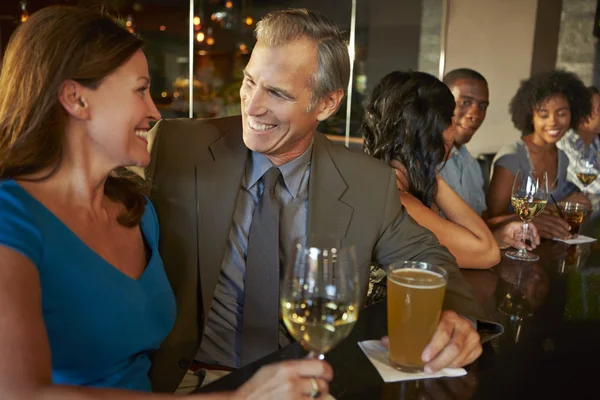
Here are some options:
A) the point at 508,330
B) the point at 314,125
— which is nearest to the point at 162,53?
the point at 314,125

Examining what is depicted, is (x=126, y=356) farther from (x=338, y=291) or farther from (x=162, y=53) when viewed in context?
(x=162, y=53)

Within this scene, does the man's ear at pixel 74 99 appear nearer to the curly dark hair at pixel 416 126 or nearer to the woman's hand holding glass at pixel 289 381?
the woman's hand holding glass at pixel 289 381

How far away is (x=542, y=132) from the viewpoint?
3.51 meters

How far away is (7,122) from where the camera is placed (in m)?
1.19

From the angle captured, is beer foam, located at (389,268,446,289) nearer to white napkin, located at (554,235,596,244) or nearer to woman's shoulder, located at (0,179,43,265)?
woman's shoulder, located at (0,179,43,265)

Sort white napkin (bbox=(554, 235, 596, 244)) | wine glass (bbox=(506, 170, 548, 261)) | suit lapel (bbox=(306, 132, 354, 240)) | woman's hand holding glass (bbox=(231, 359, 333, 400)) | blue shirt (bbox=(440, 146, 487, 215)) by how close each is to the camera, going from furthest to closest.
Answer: blue shirt (bbox=(440, 146, 487, 215)), white napkin (bbox=(554, 235, 596, 244)), wine glass (bbox=(506, 170, 548, 261)), suit lapel (bbox=(306, 132, 354, 240)), woman's hand holding glass (bbox=(231, 359, 333, 400))

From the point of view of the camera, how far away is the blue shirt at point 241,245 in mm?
1638

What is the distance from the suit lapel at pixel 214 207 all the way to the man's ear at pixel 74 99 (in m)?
0.48

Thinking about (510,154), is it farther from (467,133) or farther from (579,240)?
(579,240)

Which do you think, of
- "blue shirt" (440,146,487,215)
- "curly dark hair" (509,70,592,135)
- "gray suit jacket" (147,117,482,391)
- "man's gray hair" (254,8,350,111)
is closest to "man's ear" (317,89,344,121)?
"man's gray hair" (254,8,350,111)


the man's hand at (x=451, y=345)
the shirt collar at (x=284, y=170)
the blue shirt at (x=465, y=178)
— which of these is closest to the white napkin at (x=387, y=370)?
the man's hand at (x=451, y=345)

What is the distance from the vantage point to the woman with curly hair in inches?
126

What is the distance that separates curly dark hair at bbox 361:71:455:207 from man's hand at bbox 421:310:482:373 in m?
0.94

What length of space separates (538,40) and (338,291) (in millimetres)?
5288
